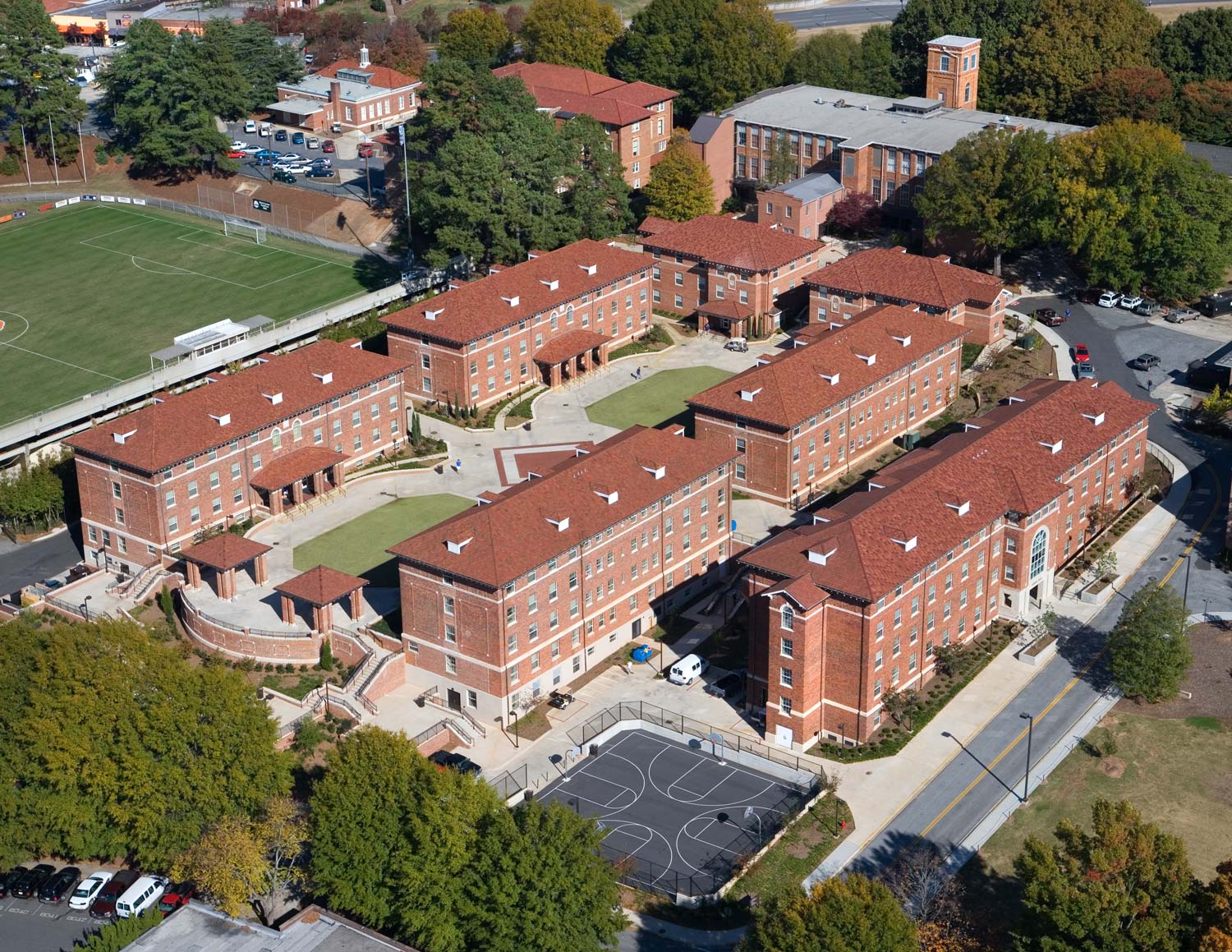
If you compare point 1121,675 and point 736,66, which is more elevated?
point 736,66

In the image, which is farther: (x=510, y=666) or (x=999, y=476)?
(x=999, y=476)

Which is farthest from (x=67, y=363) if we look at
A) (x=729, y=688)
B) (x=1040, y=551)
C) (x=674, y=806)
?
(x=1040, y=551)

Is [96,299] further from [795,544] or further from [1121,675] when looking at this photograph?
[1121,675]

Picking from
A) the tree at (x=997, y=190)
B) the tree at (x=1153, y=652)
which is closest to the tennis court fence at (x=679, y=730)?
the tree at (x=1153, y=652)

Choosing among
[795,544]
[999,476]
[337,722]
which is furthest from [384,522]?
[999,476]

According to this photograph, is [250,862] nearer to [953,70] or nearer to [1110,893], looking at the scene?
[1110,893]

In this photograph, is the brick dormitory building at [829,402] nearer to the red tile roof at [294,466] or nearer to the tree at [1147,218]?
the tree at [1147,218]
